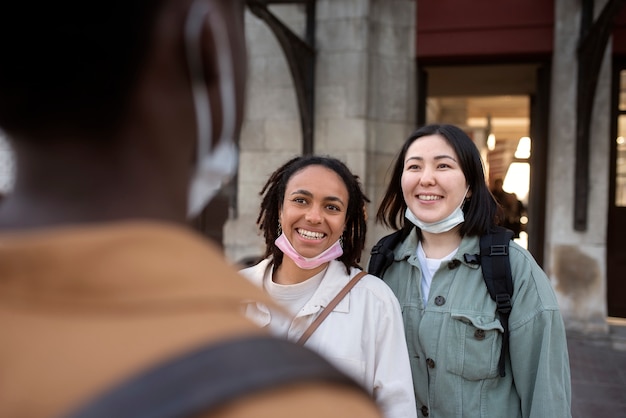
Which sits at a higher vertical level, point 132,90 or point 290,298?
point 132,90

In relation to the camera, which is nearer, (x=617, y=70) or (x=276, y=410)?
(x=276, y=410)

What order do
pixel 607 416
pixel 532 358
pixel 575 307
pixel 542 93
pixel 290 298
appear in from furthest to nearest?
pixel 542 93
pixel 575 307
pixel 607 416
pixel 290 298
pixel 532 358

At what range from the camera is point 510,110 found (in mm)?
12898

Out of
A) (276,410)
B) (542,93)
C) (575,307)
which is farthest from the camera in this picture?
(542,93)

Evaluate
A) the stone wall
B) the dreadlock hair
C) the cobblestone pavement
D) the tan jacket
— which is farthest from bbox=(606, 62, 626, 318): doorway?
the tan jacket

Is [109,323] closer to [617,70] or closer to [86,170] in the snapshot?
[86,170]

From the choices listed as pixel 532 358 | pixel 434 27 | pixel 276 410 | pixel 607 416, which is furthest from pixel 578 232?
pixel 276 410

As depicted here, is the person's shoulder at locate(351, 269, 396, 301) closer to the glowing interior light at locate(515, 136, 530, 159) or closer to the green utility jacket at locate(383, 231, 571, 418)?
the green utility jacket at locate(383, 231, 571, 418)

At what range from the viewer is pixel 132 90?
0.64m

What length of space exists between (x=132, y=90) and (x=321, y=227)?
1.71 m

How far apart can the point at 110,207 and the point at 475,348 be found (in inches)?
71.2

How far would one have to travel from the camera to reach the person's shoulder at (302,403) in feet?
→ 1.72

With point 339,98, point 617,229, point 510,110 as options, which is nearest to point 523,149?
point 617,229

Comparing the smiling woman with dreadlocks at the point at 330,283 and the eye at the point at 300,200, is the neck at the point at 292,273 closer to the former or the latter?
the smiling woman with dreadlocks at the point at 330,283
